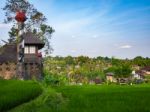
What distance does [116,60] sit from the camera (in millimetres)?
128750

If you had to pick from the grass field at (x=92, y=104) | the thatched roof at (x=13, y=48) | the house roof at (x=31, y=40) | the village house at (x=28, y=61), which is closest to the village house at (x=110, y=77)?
the thatched roof at (x=13, y=48)

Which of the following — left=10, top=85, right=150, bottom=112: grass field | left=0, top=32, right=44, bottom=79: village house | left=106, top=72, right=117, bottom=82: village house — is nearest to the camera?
left=10, top=85, right=150, bottom=112: grass field

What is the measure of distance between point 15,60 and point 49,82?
21.1 ft

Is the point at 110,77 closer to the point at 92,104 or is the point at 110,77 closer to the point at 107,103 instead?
the point at 107,103

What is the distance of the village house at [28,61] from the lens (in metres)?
48.1

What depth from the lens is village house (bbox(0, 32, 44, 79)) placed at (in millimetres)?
48094

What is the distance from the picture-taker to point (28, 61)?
48.0m

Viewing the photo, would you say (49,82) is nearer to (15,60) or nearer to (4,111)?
(15,60)

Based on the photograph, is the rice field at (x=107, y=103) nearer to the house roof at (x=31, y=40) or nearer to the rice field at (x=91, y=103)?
the rice field at (x=91, y=103)

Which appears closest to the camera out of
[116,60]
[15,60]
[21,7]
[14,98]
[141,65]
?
[14,98]

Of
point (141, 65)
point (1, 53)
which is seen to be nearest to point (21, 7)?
point (1, 53)

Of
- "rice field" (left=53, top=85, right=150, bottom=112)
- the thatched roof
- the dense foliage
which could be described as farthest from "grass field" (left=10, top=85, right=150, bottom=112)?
the dense foliage

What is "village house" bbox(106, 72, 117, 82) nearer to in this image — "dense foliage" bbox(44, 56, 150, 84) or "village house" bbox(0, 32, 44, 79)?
"dense foliage" bbox(44, 56, 150, 84)

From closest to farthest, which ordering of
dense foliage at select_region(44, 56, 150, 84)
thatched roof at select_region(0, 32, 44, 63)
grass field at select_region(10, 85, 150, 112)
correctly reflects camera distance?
grass field at select_region(10, 85, 150, 112)
thatched roof at select_region(0, 32, 44, 63)
dense foliage at select_region(44, 56, 150, 84)
